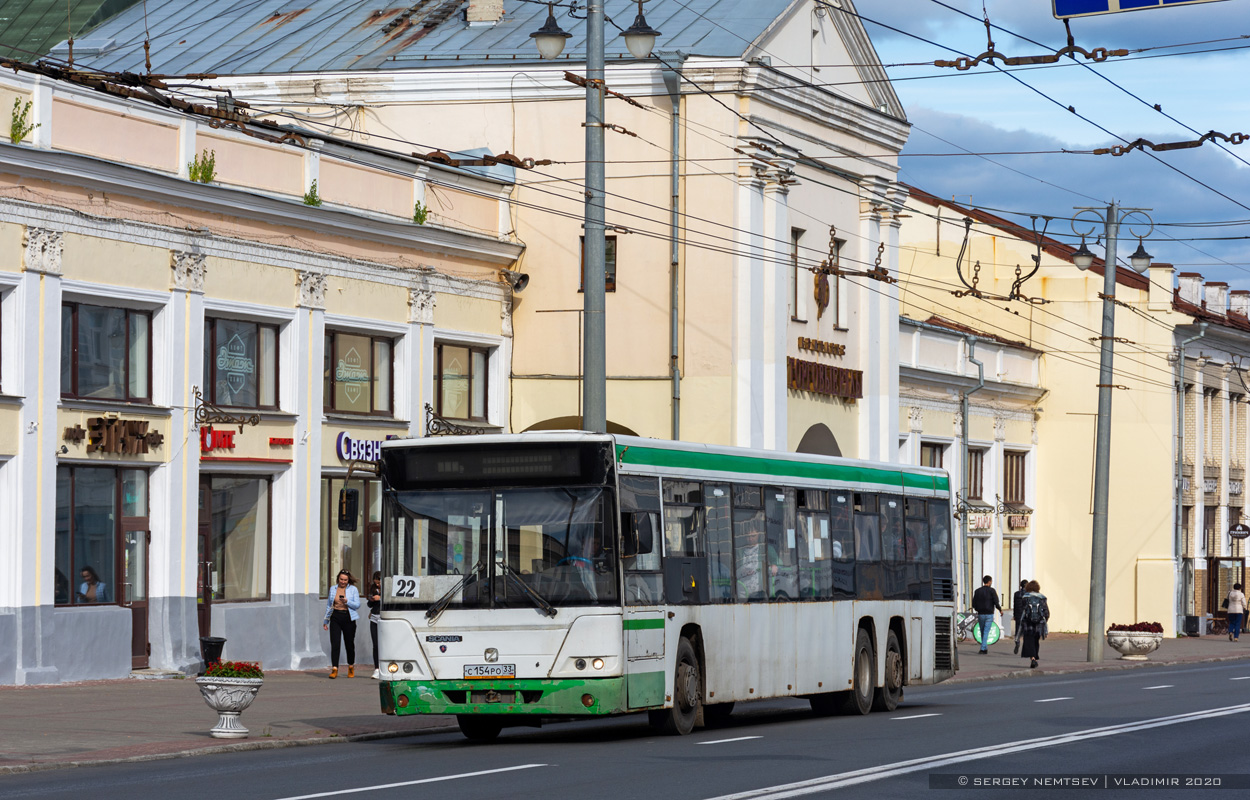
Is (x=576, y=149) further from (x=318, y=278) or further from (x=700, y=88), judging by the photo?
(x=318, y=278)

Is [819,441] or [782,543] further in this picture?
[819,441]

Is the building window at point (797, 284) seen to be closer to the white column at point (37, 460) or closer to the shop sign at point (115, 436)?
the shop sign at point (115, 436)

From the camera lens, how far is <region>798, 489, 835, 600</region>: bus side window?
21719 millimetres

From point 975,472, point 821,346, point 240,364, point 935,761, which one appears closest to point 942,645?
point 935,761

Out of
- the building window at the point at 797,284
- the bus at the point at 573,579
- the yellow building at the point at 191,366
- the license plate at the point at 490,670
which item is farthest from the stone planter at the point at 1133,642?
the license plate at the point at 490,670

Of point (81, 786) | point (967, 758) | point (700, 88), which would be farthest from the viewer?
point (700, 88)

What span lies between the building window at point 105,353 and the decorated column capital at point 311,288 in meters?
3.37

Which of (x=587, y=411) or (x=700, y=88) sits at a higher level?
(x=700, y=88)

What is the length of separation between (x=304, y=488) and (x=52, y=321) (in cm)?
605

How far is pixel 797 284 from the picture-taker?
1574 inches

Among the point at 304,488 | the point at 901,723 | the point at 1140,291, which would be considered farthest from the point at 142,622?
the point at 1140,291

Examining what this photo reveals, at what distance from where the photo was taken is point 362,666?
3256 centimetres

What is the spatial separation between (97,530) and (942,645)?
464 inches

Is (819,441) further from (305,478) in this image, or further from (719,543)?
(719,543)
